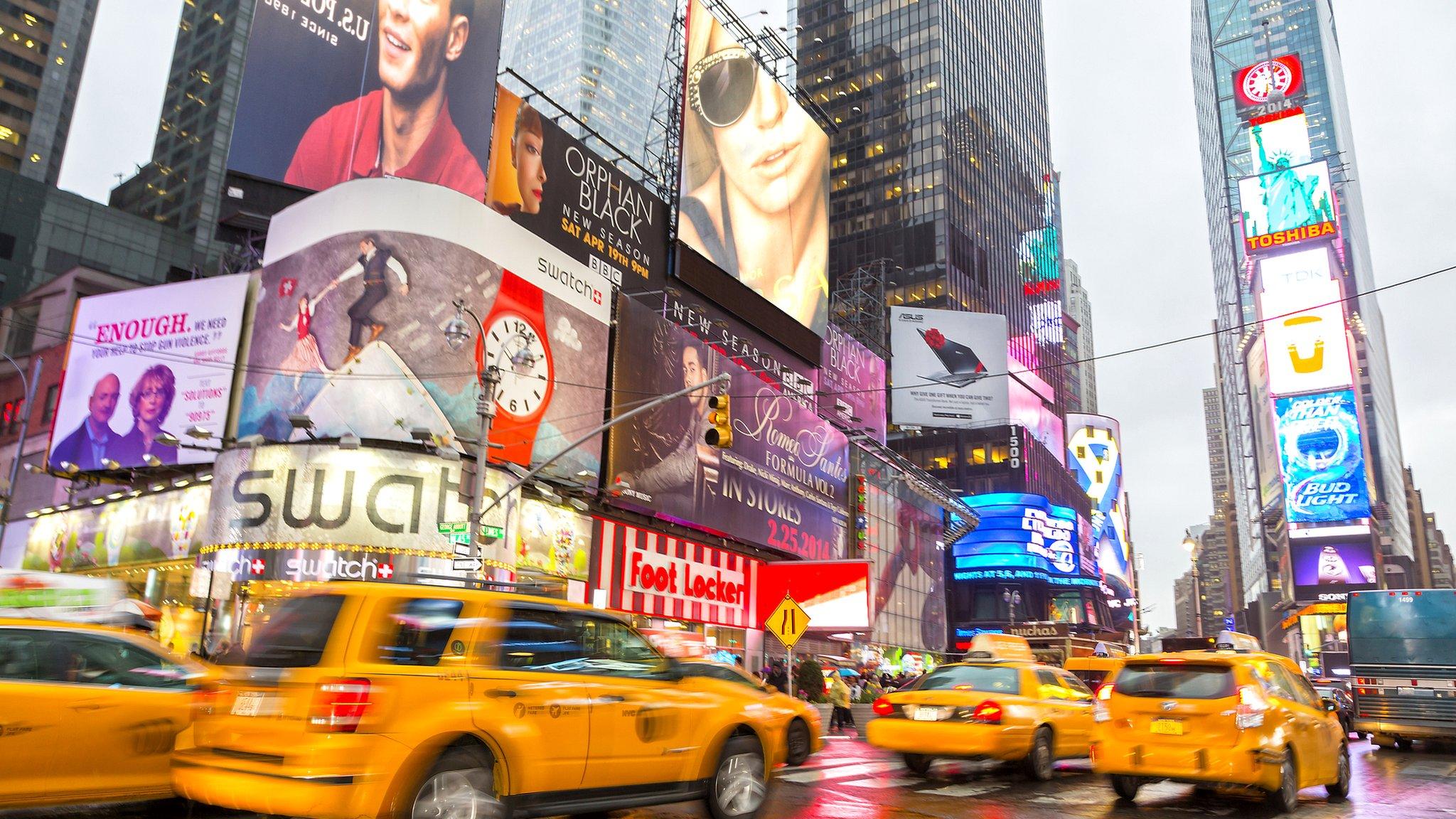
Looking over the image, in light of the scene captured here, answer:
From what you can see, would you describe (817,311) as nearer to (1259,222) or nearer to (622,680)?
(622,680)

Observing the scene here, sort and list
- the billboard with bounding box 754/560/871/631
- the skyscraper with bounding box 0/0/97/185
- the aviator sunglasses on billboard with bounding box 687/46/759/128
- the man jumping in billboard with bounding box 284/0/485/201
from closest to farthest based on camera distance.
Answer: the man jumping in billboard with bounding box 284/0/485/201 → the billboard with bounding box 754/560/871/631 → the aviator sunglasses on billboard with bounding box 687/46/759/128 → the skyscraper with bounding box 0/0/97/185

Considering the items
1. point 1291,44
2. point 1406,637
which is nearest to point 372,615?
point 1406,637

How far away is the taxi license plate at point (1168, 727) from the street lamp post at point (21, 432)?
110 feet

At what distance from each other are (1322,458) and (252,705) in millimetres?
119860

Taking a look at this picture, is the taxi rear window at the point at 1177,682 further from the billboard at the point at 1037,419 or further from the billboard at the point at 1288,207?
the billboard at the point at 1288,207

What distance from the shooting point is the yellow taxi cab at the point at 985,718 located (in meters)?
12.4

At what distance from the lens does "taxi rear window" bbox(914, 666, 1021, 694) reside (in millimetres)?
13000

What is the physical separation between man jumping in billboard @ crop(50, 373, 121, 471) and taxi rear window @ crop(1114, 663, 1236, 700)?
3069 centimetres

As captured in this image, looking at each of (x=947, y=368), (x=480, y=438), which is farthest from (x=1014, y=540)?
(x=480, y=438)

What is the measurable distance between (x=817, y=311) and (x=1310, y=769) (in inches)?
1599

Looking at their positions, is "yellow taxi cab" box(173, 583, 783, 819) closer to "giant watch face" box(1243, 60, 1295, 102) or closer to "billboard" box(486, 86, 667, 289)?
"billboard" box(486, 86, 667, 289)

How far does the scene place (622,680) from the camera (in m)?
8.06

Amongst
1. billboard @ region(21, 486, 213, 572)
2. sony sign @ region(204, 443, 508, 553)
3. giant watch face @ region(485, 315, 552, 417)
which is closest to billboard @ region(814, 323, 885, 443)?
giant watch face @ region(485, 315, 552, 417)

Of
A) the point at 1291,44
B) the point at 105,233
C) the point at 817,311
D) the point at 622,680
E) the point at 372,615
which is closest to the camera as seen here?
the point at 372,615
